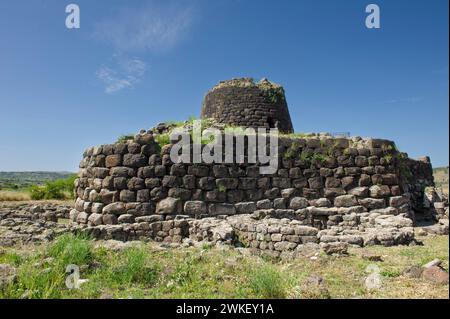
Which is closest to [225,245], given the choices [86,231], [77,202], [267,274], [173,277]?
[173,277]

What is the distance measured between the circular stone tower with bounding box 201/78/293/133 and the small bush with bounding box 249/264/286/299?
9427 mm

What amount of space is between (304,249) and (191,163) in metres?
3.33

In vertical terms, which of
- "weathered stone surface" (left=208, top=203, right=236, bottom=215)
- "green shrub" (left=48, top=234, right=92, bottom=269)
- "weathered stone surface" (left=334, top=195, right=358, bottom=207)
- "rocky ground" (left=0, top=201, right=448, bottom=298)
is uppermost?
"weathered stone surface" (left=334, top=195, right=358, bottom=207)

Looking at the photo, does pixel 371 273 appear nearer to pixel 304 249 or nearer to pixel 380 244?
pixel 304 249

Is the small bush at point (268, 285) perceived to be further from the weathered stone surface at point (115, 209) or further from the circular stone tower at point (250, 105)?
the circular stone tower at point (250, 105)

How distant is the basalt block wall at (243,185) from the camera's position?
295 inches

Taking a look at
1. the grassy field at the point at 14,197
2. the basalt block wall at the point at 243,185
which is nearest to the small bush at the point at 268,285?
the basalt block wall at the point at 243,185

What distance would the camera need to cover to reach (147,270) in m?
4.19

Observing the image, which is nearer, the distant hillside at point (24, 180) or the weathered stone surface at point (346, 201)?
the weathered stone surface at point (346, 201)

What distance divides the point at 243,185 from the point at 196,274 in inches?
156

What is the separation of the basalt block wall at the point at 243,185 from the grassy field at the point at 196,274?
90.6 inches

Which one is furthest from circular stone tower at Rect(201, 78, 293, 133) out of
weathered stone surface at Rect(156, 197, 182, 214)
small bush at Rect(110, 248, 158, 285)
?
small bush at Rect(110, 248, 158, 285)

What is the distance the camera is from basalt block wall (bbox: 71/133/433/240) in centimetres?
749

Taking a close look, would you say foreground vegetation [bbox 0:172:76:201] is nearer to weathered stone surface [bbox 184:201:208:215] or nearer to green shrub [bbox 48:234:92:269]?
weathered stone surface [bbox 184:201:208:215]
